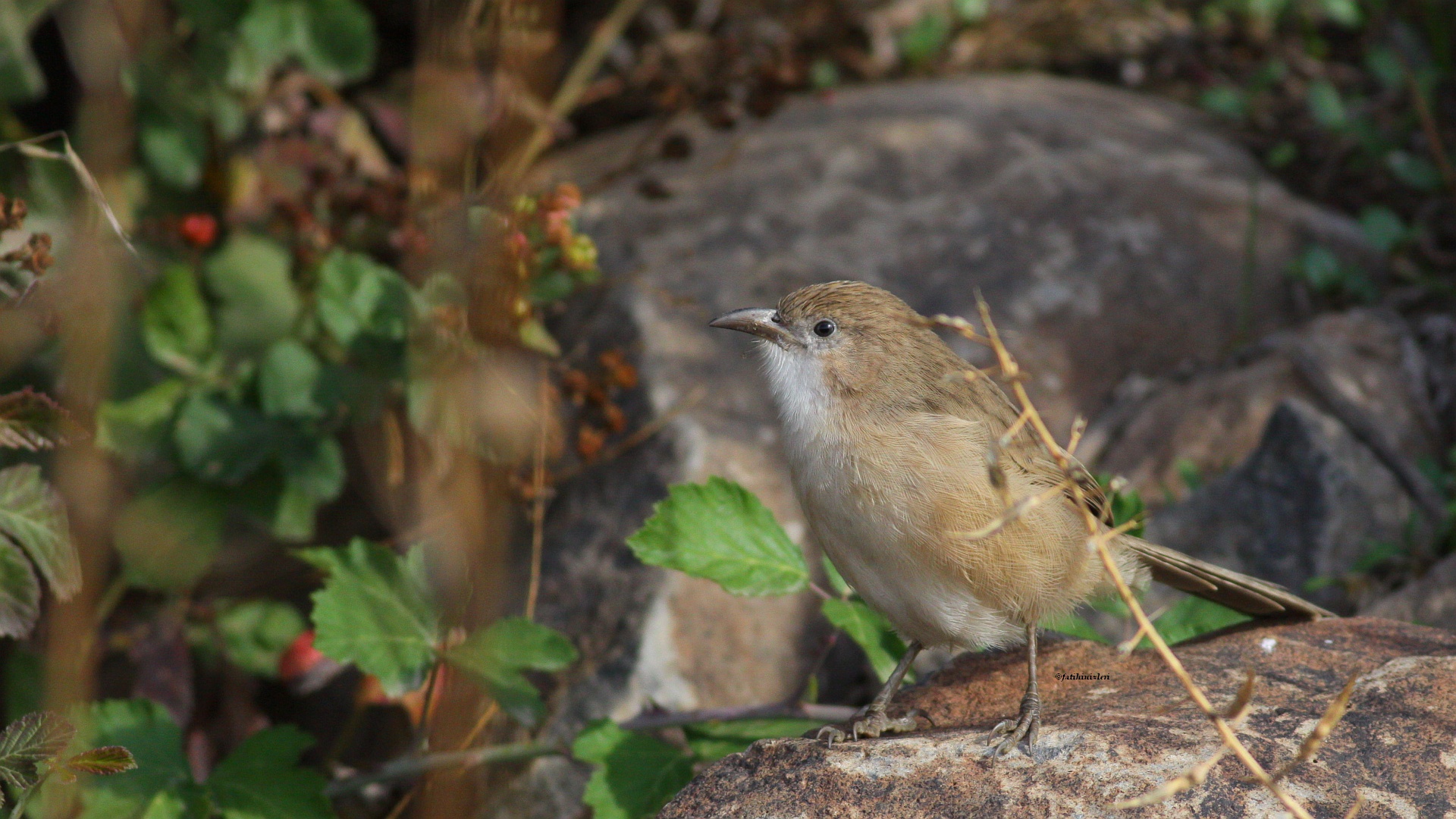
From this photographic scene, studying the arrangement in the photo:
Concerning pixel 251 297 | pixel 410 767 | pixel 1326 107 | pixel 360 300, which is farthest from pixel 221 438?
pixel 1326 107

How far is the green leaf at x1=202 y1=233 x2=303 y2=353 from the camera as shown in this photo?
420 centimetres

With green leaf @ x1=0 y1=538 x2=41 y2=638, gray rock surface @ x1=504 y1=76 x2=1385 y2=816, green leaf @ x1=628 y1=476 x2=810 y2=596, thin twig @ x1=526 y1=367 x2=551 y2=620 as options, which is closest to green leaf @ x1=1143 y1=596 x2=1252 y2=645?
green leaf @ x1=628 y1=476 x2=810 y2=596

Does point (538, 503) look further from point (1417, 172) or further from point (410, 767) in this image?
point (1417, 172)

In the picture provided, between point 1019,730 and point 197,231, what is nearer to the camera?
point 1019,730

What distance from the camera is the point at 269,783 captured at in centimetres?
319

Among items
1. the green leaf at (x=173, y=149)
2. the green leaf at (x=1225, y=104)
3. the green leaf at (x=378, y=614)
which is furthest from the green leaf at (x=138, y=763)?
the green leaf at (x=1225, y=104)

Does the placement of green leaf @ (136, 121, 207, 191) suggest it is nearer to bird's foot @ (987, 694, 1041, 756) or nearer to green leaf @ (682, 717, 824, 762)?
green leaf @ (682, 717, 824, 762)

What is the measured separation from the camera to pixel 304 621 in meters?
4.69

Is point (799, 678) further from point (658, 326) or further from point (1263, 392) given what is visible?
point (1263, 392)

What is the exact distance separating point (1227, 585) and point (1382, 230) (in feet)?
9.47

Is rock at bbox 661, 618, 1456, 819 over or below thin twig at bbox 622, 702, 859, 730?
over

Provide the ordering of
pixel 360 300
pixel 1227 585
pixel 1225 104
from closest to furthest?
pixel 1227 585, pixel 360 300, pixel 1225 104

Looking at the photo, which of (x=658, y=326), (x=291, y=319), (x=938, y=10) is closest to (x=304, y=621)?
(x=291, y=319)

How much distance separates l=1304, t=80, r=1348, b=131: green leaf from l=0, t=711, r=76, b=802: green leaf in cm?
572
